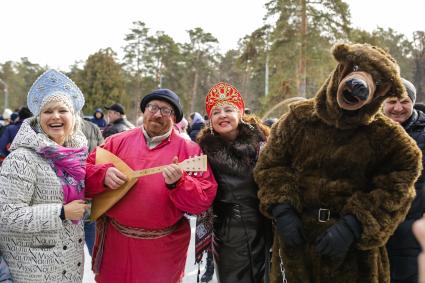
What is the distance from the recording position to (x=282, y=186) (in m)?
2.41

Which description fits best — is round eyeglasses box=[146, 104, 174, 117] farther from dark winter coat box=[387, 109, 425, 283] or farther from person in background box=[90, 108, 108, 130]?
person in background box=[90, 108, 108, 130]

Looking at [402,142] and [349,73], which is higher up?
[349,73]

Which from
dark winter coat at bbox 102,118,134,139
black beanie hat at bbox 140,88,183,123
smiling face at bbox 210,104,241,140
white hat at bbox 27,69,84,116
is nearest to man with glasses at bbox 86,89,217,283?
black beanie hat at bbox 140,88,183,123

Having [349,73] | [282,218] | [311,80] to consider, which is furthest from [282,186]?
[311,80]

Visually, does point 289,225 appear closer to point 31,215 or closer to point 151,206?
point 151,206

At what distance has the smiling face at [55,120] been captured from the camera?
7.73 ft

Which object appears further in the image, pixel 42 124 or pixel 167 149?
pixel 167 149

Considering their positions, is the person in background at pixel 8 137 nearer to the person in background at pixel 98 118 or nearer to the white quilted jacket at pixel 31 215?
the white quilted jacket at pixel 31 215

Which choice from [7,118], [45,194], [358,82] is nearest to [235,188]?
[358,82]

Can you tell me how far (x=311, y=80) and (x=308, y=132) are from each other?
677 inches

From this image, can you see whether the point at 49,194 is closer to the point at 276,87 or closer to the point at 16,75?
the point at 276,87

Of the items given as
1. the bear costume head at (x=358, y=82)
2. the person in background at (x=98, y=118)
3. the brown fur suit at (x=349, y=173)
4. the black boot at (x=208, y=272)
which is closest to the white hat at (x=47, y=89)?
the brown fur suit at (x=349, y=173)

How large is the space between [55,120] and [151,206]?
2.65 feet

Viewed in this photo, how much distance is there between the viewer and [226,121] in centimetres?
288
